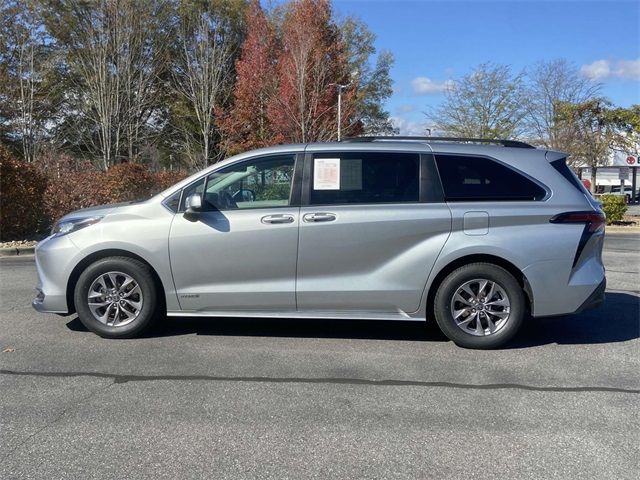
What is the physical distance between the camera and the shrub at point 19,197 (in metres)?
13.0

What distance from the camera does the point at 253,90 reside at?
29016 millimetres

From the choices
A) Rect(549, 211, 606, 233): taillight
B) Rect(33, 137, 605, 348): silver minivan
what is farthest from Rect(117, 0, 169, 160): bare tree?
Rect(549, 211, 606, 233): taillight

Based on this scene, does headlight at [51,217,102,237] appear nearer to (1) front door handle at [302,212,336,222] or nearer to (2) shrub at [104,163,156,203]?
(1) front door handle at [302,212,336,222]

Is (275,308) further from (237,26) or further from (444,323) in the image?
(237,26)

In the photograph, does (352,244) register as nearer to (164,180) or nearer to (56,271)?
(56,271)

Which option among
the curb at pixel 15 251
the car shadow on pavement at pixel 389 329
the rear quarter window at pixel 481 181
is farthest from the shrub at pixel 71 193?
the rear quarter window at pixel 481 181

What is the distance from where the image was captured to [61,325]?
5.96m

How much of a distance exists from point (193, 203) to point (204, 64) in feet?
86.4

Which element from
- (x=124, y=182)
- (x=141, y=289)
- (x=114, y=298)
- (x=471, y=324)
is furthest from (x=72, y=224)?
(x=124, y=182)

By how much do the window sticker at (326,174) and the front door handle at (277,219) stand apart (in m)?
0.37

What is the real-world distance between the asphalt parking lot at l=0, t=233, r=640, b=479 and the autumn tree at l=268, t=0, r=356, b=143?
22110mm

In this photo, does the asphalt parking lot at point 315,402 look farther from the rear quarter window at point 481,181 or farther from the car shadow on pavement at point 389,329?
the rear quarter window at point 481,181

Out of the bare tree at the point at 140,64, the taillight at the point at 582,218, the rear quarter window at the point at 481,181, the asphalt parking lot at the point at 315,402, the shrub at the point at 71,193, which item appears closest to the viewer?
the asphalt parking lot at the point at 315,402

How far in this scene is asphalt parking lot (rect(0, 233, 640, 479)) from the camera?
3.23 meters
